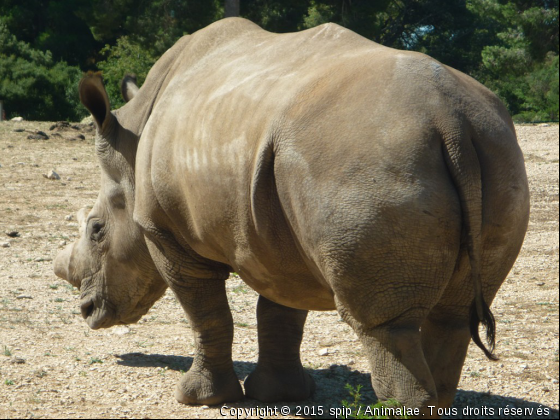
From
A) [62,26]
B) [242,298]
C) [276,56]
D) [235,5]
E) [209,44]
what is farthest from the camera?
[62,26]

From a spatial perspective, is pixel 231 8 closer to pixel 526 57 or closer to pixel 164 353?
pixel 526 57

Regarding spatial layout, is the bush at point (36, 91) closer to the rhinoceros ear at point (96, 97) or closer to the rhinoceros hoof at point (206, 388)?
the rhinoceros ear at point (96, 97)

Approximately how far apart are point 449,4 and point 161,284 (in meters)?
29.2

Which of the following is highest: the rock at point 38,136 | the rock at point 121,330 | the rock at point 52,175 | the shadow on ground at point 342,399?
the shadow on ground at point 342,399

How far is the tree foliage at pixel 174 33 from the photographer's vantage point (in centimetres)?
2117

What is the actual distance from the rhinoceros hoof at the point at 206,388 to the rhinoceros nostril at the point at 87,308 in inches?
40.8

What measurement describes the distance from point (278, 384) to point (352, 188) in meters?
2.10

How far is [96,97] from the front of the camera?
514 centimetres

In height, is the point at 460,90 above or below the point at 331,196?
above

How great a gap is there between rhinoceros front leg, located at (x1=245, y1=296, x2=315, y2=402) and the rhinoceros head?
0.80 meters

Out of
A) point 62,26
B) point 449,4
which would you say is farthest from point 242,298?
point 62,26

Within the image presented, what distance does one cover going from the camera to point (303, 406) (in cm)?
503

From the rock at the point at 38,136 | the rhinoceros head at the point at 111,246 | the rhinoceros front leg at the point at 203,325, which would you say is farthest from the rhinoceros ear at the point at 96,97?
the rock at the point at 38,136

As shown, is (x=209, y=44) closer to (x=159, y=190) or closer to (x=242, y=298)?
(x=159, y=190)
